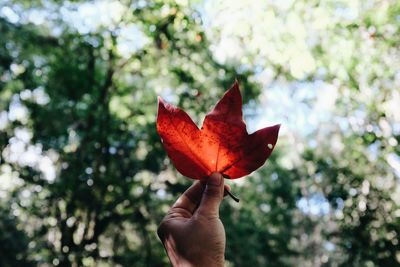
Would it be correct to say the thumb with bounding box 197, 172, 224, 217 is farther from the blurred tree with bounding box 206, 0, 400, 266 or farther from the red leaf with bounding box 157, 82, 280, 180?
A: the blurred tree with bounding box 206, 0, 400, 266

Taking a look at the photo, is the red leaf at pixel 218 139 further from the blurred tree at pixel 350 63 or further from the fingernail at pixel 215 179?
the blurred tree at pixel 350 63

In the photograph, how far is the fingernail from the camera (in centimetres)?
126

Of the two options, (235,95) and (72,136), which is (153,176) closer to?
(72,136)

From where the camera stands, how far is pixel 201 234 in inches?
48.1

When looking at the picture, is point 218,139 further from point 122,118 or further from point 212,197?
point 122,118

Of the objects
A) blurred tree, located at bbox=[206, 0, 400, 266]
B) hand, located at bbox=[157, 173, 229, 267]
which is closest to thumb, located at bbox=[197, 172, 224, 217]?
hand, located at bbox=[157, 173, 229, 267]

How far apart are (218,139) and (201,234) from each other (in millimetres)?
312

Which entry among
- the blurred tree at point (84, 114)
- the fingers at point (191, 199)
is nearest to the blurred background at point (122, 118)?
the blurred tree at point (84, 114)

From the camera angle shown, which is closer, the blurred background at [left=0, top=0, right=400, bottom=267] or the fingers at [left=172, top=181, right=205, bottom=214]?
the fingers at [left=172, top=181, right=205, bottom=214]

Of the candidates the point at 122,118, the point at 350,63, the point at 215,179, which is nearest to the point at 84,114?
the point at 122,118

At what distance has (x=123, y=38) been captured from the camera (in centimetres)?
704

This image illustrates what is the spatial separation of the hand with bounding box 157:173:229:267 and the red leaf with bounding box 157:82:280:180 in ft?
0.22

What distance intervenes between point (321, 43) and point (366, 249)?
6128 millimetres

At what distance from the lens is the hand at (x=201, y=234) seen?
47.7 inches
